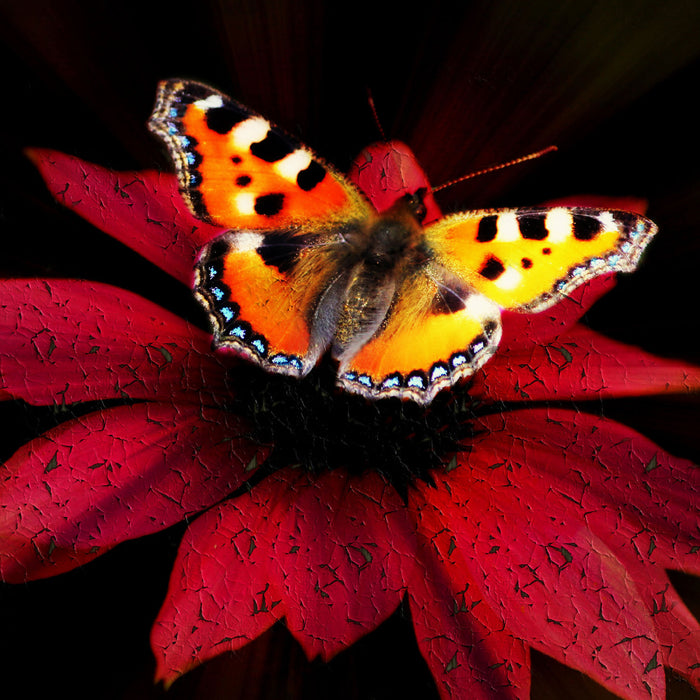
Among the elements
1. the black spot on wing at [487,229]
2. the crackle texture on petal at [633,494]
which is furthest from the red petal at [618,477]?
the black spot on wing at [487,229]

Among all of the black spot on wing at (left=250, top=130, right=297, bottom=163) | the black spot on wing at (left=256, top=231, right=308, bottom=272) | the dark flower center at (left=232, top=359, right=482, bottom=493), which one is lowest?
the dark flower center at (left=232, top=359, right=482, bottom=493)

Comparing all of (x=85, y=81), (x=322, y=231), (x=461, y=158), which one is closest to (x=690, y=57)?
(x=461, y=158)

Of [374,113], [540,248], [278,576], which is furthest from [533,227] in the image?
[278,576]

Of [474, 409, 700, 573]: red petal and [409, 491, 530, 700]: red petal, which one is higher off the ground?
[474, 409, 700, 573]: red petal

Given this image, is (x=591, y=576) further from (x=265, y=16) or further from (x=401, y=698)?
(x=265, y=16)

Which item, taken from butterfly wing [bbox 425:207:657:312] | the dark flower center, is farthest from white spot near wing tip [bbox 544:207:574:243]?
the dark flower center

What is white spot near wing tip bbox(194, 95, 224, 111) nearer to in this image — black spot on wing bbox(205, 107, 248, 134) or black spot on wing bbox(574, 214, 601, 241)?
black spot on wing bbox(205, 107, 248, 134)

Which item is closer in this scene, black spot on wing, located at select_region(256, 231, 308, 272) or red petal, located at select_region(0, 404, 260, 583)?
red petal, located at select_region(0, 404, 260, 583)
